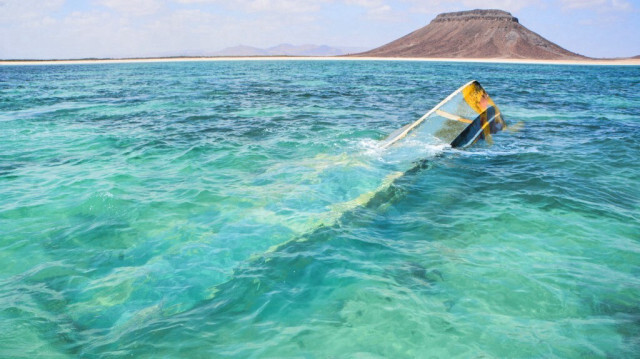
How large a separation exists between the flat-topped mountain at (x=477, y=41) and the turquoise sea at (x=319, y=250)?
15190 centimetres

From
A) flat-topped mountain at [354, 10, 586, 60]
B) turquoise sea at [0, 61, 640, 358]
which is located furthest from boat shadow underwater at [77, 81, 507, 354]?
flat-topped mountain at [354, 10, 586, 60]

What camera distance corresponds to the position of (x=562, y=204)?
22.5 ft

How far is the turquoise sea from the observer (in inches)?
145

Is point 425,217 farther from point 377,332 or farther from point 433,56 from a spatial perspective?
point 433,56

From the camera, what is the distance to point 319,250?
5250mm

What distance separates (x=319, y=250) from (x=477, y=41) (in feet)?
585

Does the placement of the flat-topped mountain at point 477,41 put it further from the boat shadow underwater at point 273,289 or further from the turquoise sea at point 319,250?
the boat shadow underwater at point 273,289

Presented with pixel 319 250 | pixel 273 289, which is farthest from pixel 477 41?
pixel 273 289

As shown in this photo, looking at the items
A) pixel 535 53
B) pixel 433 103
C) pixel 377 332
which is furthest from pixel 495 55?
pixel 377 332

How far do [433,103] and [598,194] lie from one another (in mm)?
13966

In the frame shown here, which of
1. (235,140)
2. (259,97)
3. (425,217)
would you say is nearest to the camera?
(425,217)

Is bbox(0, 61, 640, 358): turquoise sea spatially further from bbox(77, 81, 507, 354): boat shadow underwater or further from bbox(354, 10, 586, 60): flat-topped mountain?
bbox(354, 10, 586, 60): flat-topped mountain

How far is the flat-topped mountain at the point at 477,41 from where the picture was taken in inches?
5728

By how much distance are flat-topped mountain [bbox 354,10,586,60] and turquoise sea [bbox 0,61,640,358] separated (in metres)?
Answer: 152
